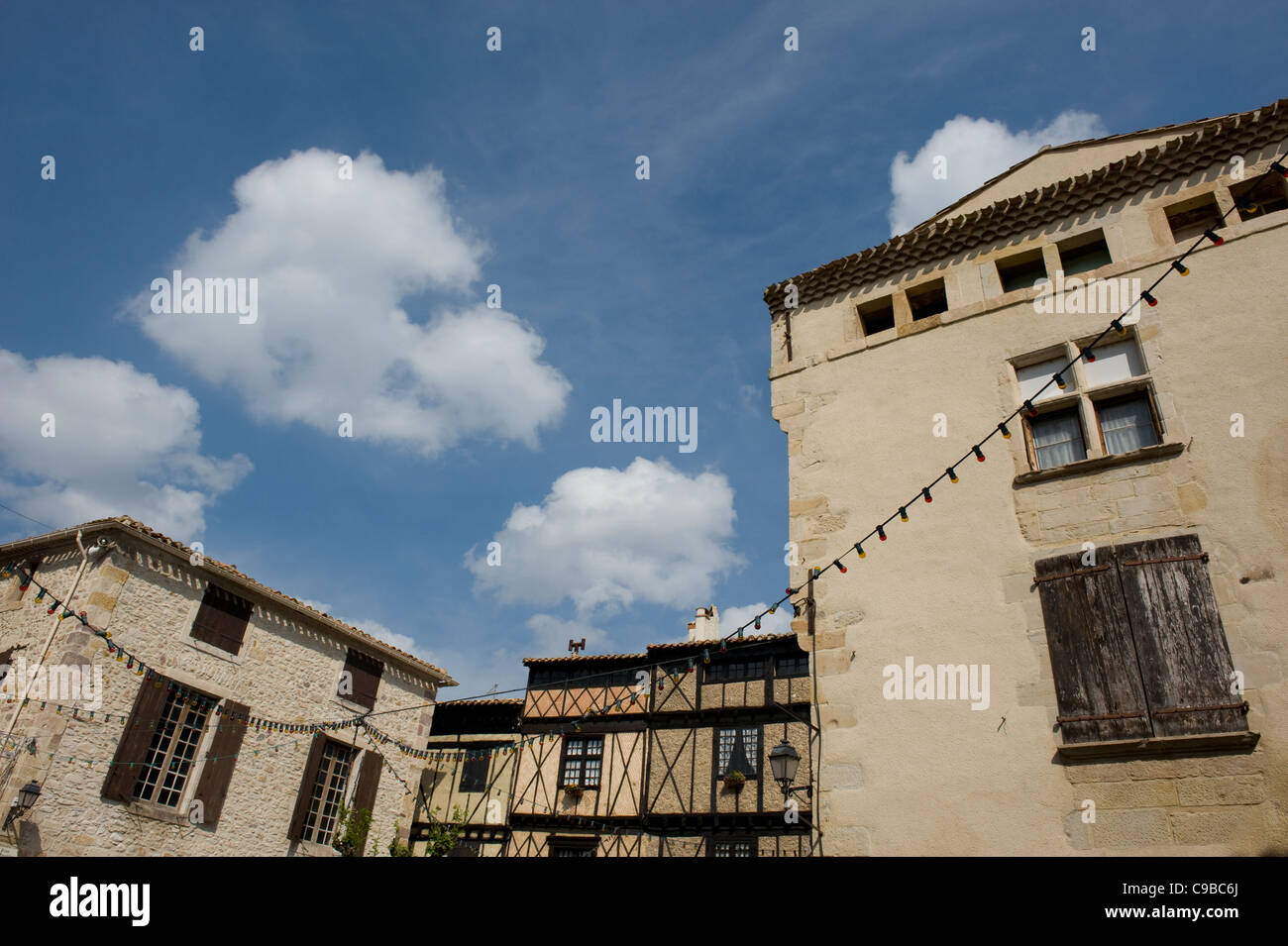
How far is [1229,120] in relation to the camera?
7.43 metres

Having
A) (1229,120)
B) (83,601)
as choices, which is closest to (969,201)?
(1229,120)

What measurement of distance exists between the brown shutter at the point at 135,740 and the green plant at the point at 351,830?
4.28 metres

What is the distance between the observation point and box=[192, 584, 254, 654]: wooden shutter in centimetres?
1444

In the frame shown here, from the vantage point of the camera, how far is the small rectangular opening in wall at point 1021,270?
8211 mm

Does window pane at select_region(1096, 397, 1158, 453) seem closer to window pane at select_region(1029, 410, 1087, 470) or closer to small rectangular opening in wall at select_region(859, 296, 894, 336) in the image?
window pane at select_region(1029, 410, 1087, 470)

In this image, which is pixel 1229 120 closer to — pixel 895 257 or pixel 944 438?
pixel 895 257

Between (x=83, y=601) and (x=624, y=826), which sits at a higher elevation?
(x=83, y=601)

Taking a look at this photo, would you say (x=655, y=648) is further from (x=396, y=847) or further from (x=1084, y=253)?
(x=1084, y=253)

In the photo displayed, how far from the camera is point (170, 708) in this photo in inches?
538

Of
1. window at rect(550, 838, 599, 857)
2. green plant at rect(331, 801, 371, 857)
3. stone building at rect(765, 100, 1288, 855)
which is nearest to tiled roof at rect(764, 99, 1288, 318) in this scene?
stone building at rect(765, 100, 1288, 855)

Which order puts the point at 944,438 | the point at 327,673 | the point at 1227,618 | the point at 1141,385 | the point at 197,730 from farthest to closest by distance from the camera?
1. the point at 327,673
2. the point at 197,730
3. the point at 944,438
4. the point at 1141,385
5. the point at 1227,618

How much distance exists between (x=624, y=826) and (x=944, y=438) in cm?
1363

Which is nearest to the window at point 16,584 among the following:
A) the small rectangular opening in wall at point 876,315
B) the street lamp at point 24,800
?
the street lamp at point 24,800
